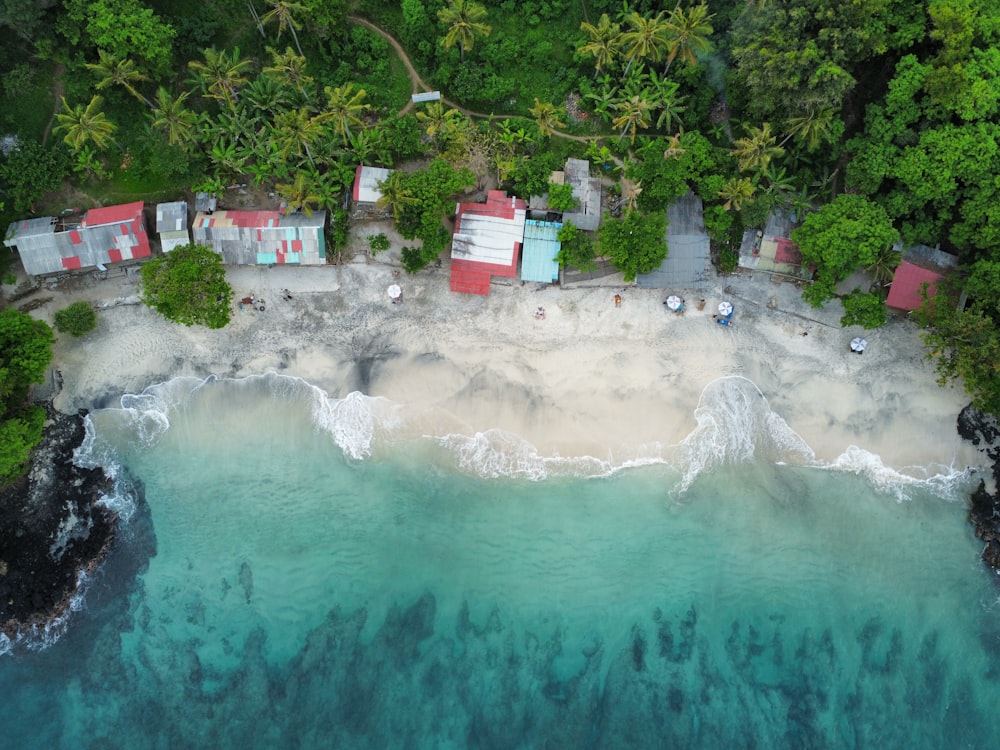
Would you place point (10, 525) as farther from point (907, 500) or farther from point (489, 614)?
point (907, 500)

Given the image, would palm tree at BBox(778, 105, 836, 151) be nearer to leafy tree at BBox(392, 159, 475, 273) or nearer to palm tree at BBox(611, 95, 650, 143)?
palm tree at BBox(611, 95, 650, 143)

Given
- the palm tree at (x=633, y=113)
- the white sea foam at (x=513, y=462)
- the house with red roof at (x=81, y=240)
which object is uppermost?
the palm tree at (x=633, y=113)

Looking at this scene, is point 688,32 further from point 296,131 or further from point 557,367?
point 296,131

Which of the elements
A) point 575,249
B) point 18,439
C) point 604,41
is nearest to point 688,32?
point 604,41

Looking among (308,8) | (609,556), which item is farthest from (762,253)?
(308,8)

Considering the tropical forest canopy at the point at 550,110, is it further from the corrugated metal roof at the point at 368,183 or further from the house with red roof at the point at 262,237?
the house with red roof at the point at 262,237

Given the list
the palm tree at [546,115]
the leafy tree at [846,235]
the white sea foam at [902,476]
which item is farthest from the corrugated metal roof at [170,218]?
the white sea foam at [902,476]

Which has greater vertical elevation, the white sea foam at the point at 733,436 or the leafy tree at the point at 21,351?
the leafy tree at the point at 21,351
